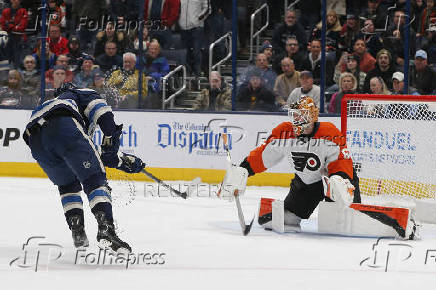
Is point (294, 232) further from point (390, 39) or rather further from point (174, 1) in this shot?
point (174, 1)

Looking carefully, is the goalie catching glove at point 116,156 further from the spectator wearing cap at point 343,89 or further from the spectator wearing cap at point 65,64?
the spectator wearing cap at point 65,64

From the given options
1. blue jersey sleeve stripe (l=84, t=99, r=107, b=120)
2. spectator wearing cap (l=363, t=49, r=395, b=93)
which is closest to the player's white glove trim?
blue jersey sleeve stripe (l=84, t=99, r=107, b=120)

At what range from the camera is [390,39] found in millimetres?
8883

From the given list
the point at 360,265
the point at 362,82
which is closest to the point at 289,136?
the point at 360,265

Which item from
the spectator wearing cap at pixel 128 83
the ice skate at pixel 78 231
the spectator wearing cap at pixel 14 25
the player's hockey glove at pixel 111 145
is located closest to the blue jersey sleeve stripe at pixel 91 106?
the player's hockey glove at pixel 111 145

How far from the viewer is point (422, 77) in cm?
849

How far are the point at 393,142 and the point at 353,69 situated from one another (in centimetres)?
261

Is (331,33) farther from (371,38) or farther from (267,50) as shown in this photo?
(267,50)

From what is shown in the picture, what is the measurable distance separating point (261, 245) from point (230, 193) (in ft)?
1.84

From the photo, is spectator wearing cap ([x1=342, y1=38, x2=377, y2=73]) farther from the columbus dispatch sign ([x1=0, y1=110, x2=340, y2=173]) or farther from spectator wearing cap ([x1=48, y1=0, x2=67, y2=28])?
spectator wearing cap ([x1=48, y1=0, x2=67, y2=28])

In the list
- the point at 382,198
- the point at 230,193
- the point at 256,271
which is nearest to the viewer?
the point at 256,271

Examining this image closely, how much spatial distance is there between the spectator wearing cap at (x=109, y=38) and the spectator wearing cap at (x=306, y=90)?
2024mm

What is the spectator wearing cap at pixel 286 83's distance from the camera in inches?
344

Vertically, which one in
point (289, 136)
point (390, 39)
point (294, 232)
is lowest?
point (294, 232)
